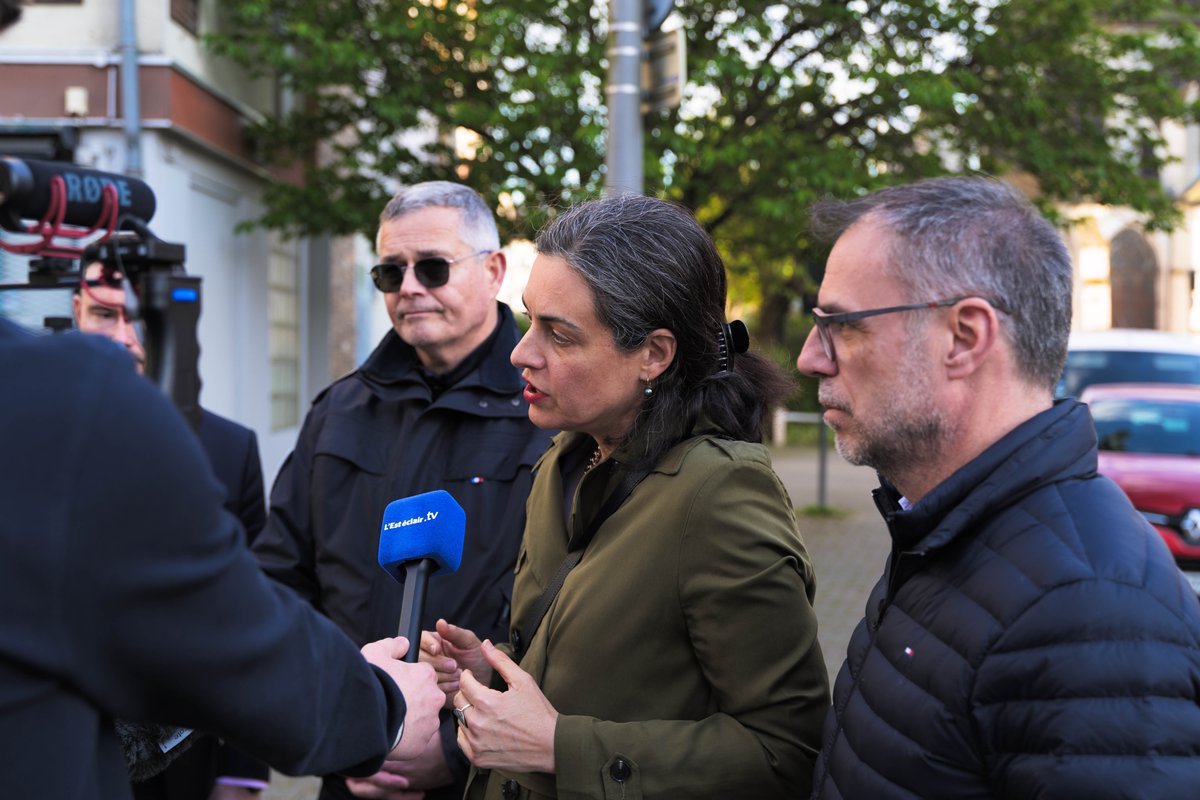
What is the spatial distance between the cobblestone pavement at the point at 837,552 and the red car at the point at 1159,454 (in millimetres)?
1917

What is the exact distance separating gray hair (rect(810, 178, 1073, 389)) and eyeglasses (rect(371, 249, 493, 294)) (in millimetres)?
1861

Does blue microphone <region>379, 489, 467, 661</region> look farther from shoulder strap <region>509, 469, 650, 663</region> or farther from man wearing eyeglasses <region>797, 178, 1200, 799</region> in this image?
man wearing eyeglasses <region>797, 178, 1200, 799</region>

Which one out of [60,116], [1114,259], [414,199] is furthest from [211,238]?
[1114,259]

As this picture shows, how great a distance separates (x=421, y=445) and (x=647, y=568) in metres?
1.19

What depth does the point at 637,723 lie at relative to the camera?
7.03ft

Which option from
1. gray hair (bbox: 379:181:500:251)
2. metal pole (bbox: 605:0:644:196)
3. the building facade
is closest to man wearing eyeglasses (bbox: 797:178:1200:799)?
gray hair (bbox: 379:181:500:251)

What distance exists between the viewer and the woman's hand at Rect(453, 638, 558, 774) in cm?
214

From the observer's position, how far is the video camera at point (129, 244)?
152cm

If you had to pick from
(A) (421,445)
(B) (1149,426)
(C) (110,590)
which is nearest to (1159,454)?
(B) (1149,426)

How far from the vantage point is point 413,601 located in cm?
217

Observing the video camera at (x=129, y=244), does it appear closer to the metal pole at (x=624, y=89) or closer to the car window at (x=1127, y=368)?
the metal pole at (x=624, y=89)

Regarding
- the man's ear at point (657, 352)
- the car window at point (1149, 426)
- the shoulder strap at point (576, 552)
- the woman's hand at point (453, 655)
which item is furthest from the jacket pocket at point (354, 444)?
the car window at point (1149, 426)

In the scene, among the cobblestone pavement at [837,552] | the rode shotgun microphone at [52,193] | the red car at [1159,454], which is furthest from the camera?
the cobblestone pavement at [837,552]

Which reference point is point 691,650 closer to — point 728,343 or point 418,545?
point 418,545
